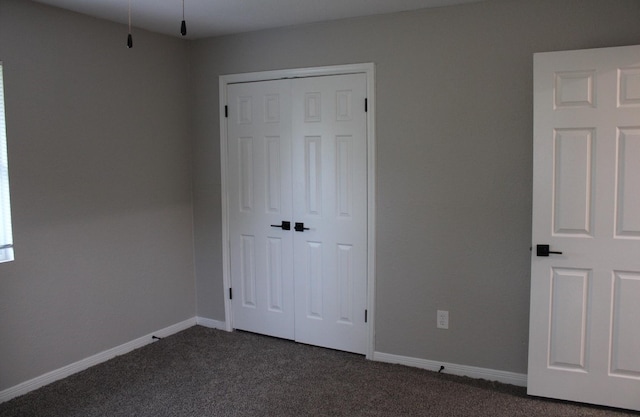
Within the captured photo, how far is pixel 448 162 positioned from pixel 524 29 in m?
0.91

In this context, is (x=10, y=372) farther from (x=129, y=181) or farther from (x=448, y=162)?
(x=448, y=162)

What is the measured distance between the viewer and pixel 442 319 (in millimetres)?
3375

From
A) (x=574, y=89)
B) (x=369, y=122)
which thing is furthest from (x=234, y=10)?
(x=574, y=89)

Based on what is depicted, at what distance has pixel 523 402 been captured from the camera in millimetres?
2945

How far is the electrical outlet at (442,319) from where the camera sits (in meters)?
3.36

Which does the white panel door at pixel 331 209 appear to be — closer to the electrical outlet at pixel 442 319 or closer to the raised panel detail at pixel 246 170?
the raised panel detail at pixel 246 170

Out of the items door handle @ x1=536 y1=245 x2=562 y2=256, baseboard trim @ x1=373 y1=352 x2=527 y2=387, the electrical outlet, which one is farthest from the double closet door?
door handle @ x1=536 y1=245 x2=562 y2=256

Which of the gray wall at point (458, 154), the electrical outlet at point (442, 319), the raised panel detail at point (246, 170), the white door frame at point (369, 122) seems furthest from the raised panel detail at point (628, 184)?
the raised panel detail at point (246, 170)

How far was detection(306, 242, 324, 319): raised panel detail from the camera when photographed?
3.79m

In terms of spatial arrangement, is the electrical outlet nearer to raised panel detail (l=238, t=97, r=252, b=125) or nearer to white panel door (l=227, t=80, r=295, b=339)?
white panel door (l=227, t=80, r=295, b=339)

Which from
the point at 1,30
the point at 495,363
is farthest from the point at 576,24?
the point at 1,30

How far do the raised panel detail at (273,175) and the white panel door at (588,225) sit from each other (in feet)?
6.11

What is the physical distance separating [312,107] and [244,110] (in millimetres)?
617

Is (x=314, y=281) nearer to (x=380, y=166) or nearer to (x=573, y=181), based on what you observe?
(x=380, y=166)
